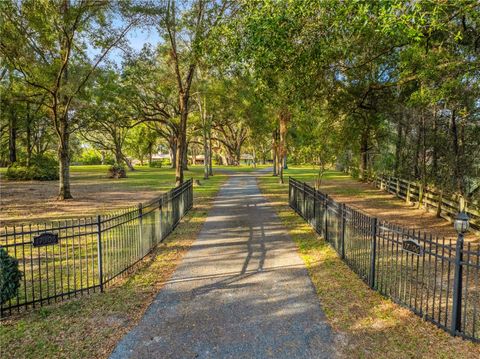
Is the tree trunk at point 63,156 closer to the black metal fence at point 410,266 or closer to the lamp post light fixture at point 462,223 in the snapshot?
the black metal fence at point 410,266

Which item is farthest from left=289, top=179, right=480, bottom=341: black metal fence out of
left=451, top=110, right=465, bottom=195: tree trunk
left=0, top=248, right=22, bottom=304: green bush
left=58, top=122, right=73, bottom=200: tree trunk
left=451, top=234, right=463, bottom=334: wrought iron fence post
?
left=58, top=122, right=73, bottom=200: tree trunk

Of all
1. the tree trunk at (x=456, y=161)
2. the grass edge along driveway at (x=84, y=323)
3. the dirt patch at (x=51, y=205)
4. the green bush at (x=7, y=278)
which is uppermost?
the tree trunk at (x=456, y=161)

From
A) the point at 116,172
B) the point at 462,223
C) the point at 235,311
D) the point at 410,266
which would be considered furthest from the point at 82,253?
the point at 116,172

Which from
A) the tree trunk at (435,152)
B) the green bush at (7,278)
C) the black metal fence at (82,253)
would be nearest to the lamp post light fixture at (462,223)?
the black metal fence at (82,253)

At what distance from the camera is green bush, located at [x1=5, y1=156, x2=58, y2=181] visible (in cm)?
2930

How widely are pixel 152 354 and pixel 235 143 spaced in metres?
58.6

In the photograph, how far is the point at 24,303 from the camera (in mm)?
5180

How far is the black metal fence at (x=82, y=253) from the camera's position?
5393mm

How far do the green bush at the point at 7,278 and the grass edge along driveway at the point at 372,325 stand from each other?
4860 millimetres

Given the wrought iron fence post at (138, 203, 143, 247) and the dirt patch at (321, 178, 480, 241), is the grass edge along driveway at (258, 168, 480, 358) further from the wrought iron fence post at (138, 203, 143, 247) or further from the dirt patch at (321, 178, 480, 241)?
Result: the dirt patch at (321, 178, 480, 241)

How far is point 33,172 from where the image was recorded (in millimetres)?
29562

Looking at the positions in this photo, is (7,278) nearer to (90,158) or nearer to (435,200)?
(435,200)

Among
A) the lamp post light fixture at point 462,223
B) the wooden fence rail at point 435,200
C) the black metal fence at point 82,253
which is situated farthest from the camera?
the wooden fence rail at point 435,200

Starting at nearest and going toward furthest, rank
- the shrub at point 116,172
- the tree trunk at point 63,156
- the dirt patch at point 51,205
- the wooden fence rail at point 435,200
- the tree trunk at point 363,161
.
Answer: the wooden fence rail at point 435,200 < the dirt patch at point 51,205 < the tree trunk at point 63,156 < the tree trunk at point 363,161 < the shrub at point 116,172
